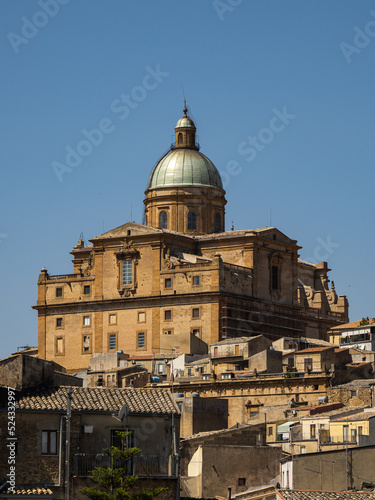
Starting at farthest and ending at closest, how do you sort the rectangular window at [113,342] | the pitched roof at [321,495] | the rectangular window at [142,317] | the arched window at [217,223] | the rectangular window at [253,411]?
the arched window at [217,223]
the rectangular window at [113,342]
the rectangular window at [142,317]
the rectangular window at [253,411]
the pitched roof at [321,495]

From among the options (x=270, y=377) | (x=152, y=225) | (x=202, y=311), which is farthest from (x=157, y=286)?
(x=270, y=377)

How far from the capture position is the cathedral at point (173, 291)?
344ft

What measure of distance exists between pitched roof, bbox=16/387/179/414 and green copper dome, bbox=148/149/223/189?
73.6m

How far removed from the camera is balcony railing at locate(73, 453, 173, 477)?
43375mm

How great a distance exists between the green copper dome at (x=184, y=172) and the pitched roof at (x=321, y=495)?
73.7m

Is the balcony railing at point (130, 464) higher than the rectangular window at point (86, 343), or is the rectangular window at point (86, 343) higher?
the rectangular window at point (86, 343)

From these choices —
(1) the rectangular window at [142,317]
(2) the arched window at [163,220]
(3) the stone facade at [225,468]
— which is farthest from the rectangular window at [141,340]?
(3) the stone facade at [225,468]

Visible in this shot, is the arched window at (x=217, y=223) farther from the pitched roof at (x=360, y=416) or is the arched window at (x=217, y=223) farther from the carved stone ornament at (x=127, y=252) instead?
the pitched roof at (x=360, y=416)

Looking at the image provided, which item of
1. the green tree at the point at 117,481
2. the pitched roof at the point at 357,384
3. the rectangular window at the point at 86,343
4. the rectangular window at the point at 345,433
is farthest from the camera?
the rectangular window at the point at 86,343

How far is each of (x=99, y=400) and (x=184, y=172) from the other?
75.8m

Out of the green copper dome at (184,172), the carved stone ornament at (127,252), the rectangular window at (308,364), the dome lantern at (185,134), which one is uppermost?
the dome lantern at (185,134)

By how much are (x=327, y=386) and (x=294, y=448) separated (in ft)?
67.5

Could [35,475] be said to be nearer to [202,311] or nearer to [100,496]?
[100,496]

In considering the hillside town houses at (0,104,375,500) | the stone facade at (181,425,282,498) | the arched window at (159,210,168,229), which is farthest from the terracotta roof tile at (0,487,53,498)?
the arched window at (159,210,168,229)
